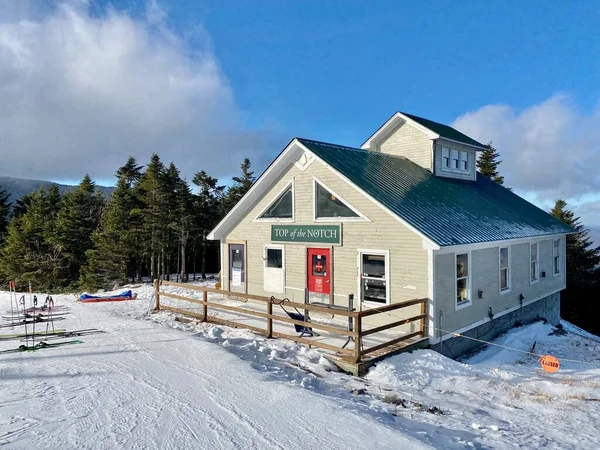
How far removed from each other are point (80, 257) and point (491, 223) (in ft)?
115

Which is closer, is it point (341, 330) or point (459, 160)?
point (341, 330)

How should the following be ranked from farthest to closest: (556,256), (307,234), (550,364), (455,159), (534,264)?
(556,256), (455,159), (534,264), (307,234), (550,364)

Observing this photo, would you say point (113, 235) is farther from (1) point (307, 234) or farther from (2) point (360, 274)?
(2) point (360, 274)

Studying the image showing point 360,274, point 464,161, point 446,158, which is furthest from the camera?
point 464,161

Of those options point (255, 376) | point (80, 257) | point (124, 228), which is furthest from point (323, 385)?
point (80, 257)

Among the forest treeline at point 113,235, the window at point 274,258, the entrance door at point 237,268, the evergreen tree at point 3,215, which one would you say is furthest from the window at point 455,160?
the evergreen tree at point 3,215

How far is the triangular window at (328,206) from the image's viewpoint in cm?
1278

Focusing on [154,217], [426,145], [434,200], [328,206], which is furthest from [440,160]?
[154,217]

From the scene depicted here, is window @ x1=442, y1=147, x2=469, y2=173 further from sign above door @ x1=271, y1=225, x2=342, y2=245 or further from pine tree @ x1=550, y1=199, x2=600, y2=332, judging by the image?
pine tree @ x1=550, y1=199, x2=600, y2=332

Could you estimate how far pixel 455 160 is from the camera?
1825cm

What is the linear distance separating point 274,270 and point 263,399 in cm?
857

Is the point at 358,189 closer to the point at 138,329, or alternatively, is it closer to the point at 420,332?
the point at 420,332

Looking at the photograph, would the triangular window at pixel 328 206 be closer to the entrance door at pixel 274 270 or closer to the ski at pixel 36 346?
the entrance door at pixel 274 270

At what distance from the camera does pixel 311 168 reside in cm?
1361
